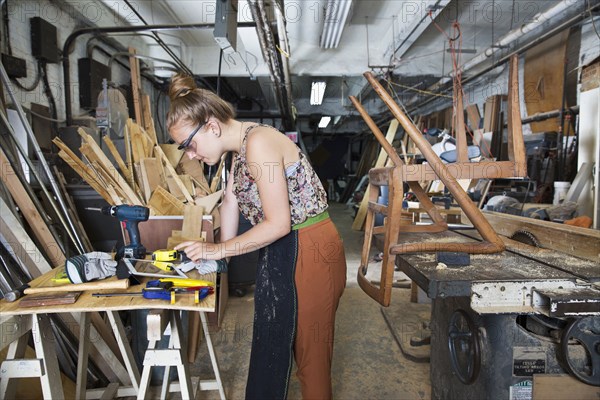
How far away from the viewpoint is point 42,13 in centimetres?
286

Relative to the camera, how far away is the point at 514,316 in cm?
114

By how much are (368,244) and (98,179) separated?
1.61m

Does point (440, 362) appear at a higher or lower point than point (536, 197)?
lower

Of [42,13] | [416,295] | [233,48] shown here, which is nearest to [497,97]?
[416,295]

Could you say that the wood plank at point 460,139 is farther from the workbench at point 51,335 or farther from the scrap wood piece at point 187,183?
the scrap wood piece at point 187,183

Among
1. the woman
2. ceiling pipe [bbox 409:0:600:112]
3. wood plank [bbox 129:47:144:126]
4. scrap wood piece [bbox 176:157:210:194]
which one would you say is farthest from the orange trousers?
wood plank [bbox 129:47:144:126]

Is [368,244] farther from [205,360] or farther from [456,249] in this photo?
[205,360]

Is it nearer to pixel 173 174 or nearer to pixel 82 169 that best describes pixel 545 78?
pixel 173 174

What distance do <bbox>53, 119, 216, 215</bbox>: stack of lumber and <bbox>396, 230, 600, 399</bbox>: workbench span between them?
5.47ft

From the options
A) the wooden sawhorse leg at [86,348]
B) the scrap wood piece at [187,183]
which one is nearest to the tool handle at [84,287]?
the wooden sawhorse leg at [86,348]

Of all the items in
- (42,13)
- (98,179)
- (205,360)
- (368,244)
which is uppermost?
(42,13)

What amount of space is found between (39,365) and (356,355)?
1.75 m

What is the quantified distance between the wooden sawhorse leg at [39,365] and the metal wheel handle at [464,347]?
1.44m

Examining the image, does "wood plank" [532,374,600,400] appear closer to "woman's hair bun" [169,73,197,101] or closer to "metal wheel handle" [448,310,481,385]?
"metal wheel handle" [448,310,481,385]
